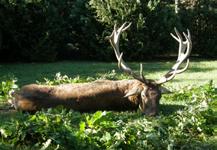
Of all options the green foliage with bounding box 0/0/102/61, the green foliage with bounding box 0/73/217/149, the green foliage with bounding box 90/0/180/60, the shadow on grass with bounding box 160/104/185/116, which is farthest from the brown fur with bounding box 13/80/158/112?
the green foliage with bounding box 90/0/180/60

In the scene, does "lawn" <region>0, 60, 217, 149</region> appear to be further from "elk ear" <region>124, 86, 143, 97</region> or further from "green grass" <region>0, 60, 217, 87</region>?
"green grass" <region>0, 60, 217, 87</region>

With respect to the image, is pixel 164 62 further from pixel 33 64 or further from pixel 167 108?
pixel 167 108

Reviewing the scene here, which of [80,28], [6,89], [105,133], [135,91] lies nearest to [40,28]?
[80,28]

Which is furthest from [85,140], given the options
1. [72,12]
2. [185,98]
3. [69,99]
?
[72,12]

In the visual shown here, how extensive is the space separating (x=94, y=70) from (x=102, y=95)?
6593 mm

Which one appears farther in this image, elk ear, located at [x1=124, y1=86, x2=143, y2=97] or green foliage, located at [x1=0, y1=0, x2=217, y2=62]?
green foliage, located at [x1=0, y1=0, x2=217, y2=62]

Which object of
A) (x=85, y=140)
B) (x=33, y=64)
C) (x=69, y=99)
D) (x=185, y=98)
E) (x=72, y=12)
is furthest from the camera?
(x=72, y=12)

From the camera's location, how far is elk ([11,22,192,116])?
26.4 ft

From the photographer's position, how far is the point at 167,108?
339 inches

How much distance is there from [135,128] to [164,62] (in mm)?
11365

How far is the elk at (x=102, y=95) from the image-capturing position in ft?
26.4

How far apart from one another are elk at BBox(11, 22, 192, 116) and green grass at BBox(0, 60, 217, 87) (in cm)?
331

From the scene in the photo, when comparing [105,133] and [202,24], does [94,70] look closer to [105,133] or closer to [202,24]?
[202,24]

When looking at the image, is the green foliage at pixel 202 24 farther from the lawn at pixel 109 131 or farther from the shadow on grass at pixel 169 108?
the lawn at pixel 109 131
